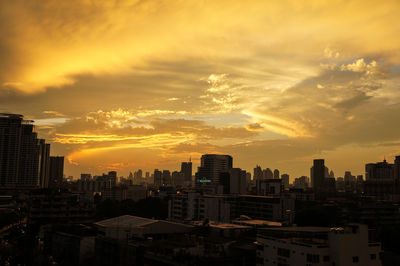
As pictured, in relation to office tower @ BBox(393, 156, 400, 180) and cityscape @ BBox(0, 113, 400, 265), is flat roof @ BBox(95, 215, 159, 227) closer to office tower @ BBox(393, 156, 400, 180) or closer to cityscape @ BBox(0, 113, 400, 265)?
cityscape @ BBox(0, 113, 400, 265)

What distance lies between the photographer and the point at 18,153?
15225cm

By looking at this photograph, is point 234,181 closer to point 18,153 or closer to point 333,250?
point 18,153

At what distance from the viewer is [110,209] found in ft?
322

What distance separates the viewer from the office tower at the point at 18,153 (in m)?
149

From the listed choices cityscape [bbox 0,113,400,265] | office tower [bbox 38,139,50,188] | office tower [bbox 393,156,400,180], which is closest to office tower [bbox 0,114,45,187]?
cityscape [bbox 0,113,400,265]

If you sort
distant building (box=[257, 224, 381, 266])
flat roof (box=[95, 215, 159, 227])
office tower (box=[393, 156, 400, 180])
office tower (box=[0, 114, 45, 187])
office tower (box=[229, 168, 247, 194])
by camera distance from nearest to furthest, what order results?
distant building (box=[257, 224, 381, 266]) → flat roof (box=[95, 215, 159, 227]) → office tower (box=[0, 114, 45, 187]) → office tower (box=[229, 168, 247, 194]) → office tower (box=[393, 156, 400, 180])

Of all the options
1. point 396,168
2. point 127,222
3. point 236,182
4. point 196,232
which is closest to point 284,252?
point 196,232

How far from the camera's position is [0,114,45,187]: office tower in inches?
5871

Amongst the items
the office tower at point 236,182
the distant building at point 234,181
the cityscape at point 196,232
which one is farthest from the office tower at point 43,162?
the office tower at point 236,182

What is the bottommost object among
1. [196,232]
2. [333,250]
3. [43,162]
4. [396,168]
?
[196,232]

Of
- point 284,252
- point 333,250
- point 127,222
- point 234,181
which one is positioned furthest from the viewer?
point 234,181

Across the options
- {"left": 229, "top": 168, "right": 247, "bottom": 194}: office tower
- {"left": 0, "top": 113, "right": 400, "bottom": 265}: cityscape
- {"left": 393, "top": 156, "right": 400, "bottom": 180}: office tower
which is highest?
{"left": 393, "top": 156, "right": 400, "bottom": 180}: office tower

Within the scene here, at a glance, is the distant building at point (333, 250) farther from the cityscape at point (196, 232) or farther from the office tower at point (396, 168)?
the office tower at point (396, 168)

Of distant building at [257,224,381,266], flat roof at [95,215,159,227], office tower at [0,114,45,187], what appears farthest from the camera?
office tower at [0,114,45,187]
